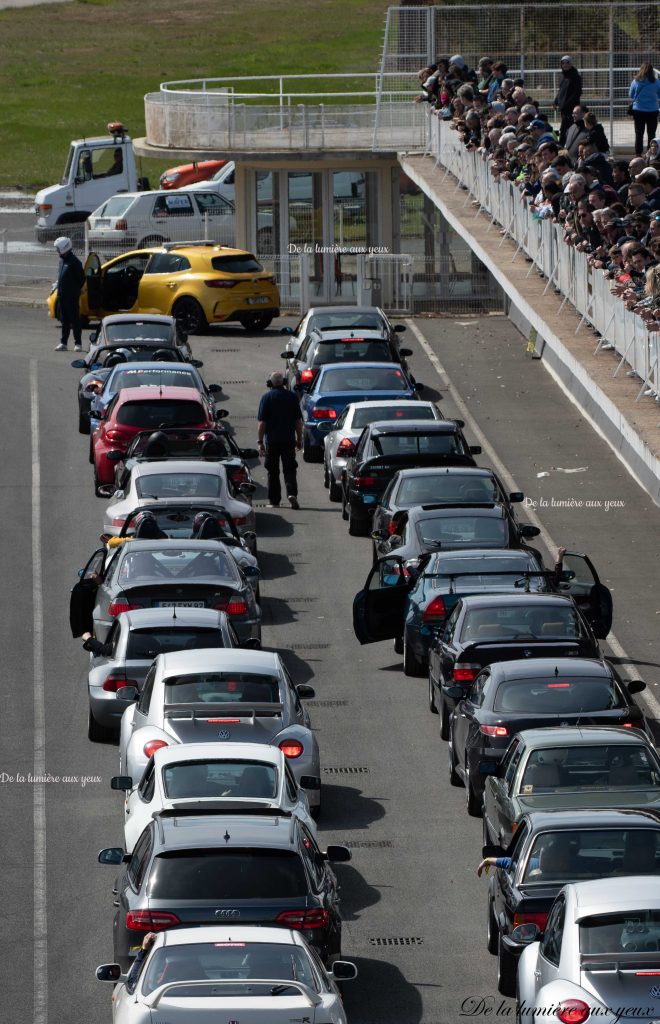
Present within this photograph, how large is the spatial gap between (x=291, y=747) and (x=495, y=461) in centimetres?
1474

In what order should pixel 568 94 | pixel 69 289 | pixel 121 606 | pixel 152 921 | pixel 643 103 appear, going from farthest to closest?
1. pixel 69 289
2. pixel 643 103
3. pixel 568 94
4. pixel 121 606
5. pixel 152 921

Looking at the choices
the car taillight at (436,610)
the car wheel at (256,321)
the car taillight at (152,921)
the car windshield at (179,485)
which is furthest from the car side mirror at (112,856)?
the car wheel at (256,321)

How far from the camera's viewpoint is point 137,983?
11.3m

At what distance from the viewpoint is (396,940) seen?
14.6 m

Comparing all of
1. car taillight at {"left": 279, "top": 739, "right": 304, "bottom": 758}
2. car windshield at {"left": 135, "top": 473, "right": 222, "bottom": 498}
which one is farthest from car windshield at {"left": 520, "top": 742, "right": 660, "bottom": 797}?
car windshield at {"left": 135, "top": 473, "right": 222, "bottom": 498}

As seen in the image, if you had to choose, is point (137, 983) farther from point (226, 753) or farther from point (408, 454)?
point (408, 454)

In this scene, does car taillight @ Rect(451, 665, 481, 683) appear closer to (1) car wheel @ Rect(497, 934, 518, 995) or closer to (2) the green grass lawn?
(1) car wheel @ Rect(497, 934, 518, 995)

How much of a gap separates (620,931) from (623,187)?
17585 millimetres

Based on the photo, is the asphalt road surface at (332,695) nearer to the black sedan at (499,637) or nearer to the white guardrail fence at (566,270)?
the black sedan at (499,637)

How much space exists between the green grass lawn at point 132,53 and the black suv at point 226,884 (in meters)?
65.5

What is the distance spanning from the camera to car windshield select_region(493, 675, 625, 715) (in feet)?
54.2

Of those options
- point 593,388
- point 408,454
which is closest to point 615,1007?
point 593,388

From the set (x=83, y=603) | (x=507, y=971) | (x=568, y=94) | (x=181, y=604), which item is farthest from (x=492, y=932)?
(x=568, y=94)

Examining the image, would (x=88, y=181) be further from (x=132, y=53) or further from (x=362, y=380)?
(x=132, y=53)
